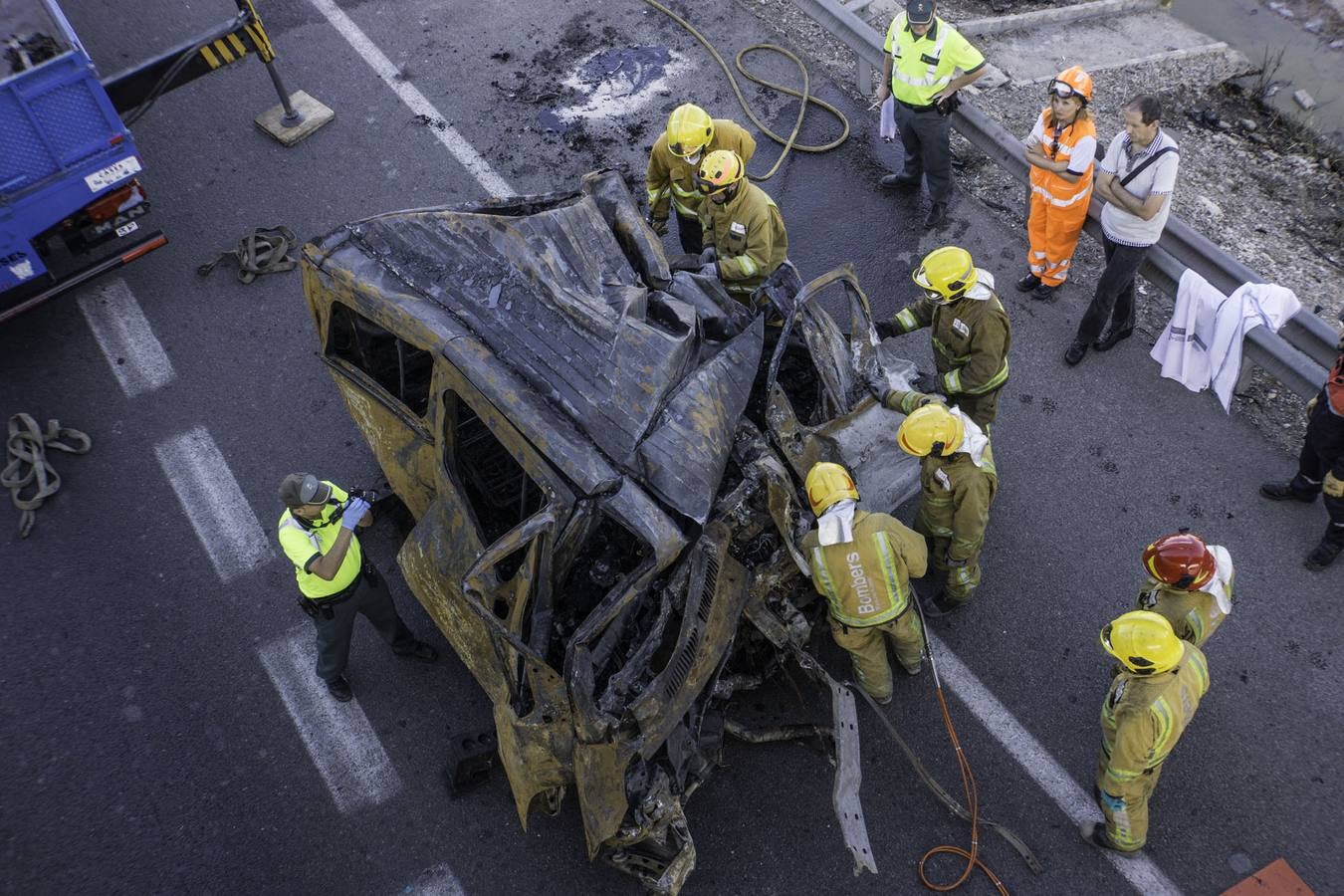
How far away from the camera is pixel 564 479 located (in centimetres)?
422

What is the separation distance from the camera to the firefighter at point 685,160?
20.1 feet

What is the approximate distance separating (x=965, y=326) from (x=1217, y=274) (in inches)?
76.4

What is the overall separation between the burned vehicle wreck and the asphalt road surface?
0.73 meters

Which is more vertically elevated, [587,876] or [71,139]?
[71,139]

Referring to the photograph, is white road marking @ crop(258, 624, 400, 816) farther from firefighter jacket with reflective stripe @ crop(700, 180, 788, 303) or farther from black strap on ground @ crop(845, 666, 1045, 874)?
firefighter jacket with reflective stripe @ crop(700, 180, 788, 303)

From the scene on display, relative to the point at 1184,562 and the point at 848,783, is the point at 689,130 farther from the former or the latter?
the point at 848,783

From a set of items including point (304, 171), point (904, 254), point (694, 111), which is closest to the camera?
point (694, 111)

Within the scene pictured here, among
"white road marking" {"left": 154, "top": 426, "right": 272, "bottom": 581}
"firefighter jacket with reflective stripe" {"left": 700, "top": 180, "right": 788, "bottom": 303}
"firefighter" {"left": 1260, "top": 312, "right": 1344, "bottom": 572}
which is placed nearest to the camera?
"firefighter" {"left": 1260, "top": 312, "right": 1344, "bottom": 572}

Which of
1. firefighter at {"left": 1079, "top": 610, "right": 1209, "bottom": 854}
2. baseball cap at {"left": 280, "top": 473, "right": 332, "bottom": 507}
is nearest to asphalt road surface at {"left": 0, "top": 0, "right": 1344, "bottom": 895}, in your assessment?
firefighter at {"left": 1079, "top": 610, "right": 1209, "bottom": 854}

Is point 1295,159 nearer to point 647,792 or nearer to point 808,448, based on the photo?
point 808,448

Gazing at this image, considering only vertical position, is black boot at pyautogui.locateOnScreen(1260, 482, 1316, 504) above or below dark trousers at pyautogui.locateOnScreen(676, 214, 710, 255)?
below

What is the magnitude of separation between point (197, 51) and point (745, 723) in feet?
18.6

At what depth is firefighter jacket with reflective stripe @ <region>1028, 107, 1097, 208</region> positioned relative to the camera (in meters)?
6.01

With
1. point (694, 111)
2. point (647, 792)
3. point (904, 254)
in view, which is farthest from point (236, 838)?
point (904, 254)
